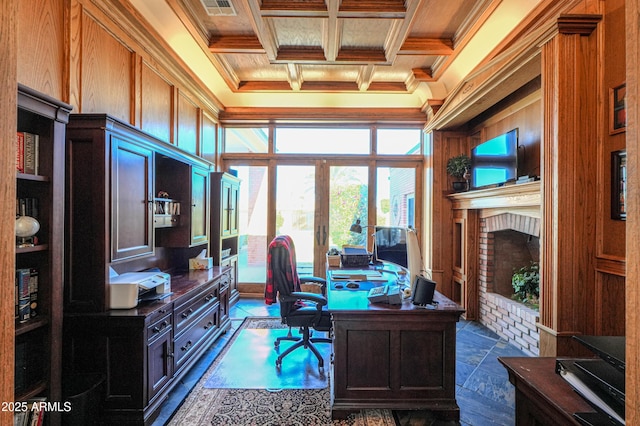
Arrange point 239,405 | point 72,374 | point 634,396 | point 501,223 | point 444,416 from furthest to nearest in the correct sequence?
point 501,223, point 239,405, point 444,416, point 72,374, point 634,396

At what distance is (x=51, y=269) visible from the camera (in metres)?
1.64

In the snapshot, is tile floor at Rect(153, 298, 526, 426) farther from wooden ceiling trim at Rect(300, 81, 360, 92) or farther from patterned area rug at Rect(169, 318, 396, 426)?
wooden ceiling trim at Rect(300, 81, 360, 92)

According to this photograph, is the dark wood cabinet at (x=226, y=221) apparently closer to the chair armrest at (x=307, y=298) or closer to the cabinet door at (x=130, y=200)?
the chair armrest at (x=307, y=298)

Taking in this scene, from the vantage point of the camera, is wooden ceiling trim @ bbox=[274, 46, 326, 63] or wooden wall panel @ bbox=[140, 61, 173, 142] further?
wooden ceiling trim @ bbox=[274, 46, 326, 63]

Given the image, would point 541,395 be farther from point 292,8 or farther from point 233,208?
point 233,208

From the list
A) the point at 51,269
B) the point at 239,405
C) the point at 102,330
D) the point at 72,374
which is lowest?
the point at 239,405

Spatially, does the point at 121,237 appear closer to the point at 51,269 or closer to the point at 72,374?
the point at 51,269

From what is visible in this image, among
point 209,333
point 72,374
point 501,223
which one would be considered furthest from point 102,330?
point 501,223

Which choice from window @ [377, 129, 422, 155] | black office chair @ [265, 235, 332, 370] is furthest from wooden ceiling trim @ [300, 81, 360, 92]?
black office chair @ [265, 235, 332, 370]

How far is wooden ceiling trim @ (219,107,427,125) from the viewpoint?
15.7 feet

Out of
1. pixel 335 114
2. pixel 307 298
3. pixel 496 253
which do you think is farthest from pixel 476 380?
pixel 335 114

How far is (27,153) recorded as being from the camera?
158cm

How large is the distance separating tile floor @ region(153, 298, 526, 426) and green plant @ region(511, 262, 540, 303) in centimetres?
56

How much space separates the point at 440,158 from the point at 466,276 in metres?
1.75
